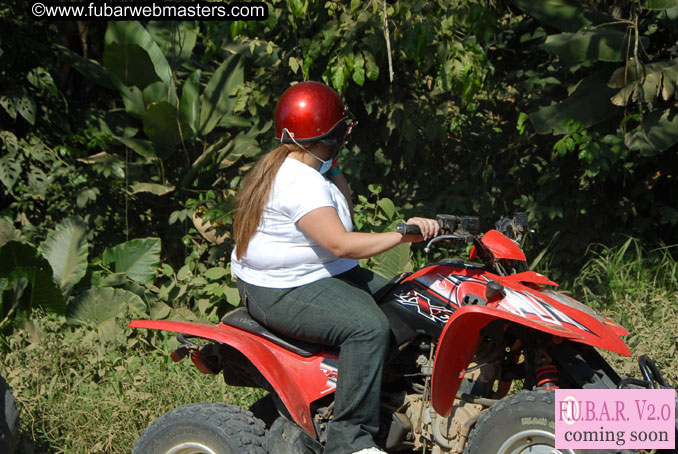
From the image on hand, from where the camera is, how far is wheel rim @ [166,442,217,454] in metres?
3.21

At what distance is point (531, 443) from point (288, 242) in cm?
128

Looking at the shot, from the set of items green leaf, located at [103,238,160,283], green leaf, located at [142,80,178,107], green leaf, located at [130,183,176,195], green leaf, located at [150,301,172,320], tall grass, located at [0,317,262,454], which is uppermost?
green leaf, located at [142,80,178,107]

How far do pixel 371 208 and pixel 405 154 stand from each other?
623mm

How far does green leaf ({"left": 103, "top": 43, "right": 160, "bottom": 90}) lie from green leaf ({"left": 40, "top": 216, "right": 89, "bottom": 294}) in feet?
5.64

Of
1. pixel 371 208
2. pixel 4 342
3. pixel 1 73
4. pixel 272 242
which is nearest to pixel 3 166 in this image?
pixel 1 73

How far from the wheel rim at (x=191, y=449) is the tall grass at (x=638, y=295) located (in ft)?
8.17

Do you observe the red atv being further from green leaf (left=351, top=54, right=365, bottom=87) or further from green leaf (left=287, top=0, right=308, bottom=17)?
green leaf (left=287, top=0, right=308, bottom=17)

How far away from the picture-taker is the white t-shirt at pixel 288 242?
10.4 feet

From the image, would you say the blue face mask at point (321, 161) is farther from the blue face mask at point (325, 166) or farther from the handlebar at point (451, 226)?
the handlebar at point (451, 226)

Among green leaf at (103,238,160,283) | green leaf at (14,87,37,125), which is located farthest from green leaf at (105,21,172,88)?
green leaf at (103,238,160,283)

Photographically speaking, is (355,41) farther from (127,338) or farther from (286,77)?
(127,338)

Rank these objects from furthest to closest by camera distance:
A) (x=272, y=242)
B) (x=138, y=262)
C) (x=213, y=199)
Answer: (x=213, y=199)
(x=138, y=262)
(x=272, y=242)

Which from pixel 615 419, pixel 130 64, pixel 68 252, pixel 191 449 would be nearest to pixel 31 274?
pixel 68 252

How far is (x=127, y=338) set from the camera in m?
5.12
